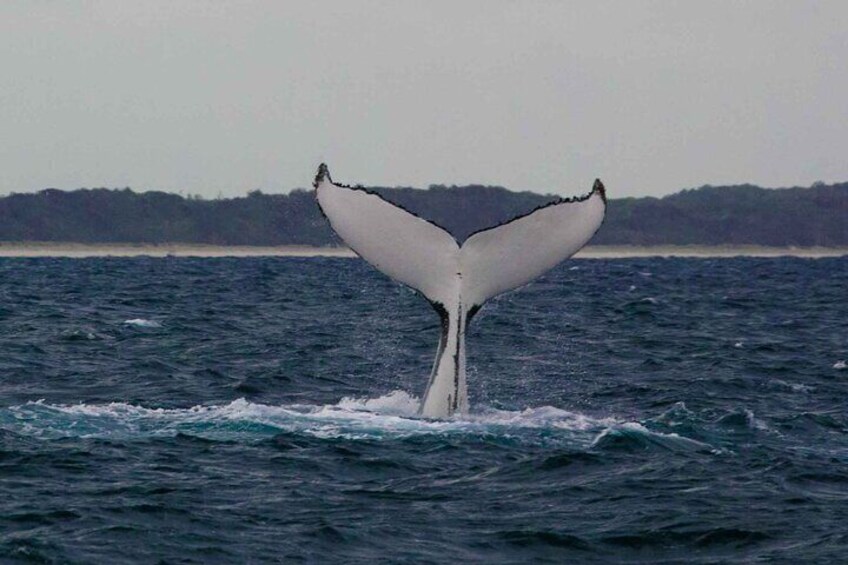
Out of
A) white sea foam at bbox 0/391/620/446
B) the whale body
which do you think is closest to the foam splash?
white sea foam at bbox 0/391/620/446

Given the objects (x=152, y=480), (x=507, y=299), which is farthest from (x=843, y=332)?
(x=152, y=480)

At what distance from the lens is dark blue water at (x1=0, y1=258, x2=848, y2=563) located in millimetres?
10109

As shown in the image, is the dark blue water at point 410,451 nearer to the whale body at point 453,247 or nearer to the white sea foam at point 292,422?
the white sea foam at point 292,422

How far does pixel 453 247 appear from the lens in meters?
12.4

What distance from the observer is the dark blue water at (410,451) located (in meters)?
10.1

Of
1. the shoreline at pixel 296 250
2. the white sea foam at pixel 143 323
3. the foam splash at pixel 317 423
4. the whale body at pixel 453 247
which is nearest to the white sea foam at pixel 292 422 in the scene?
the foam splash at pixel 317 423

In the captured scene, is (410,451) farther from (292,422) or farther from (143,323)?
(143,323)

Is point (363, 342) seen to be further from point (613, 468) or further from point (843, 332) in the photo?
point (613, 468)

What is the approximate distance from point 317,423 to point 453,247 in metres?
3.11

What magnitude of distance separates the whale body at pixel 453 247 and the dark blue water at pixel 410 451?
1143 mm

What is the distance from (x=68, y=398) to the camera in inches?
667

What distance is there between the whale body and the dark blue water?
3.75 ft

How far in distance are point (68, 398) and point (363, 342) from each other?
1028 cm

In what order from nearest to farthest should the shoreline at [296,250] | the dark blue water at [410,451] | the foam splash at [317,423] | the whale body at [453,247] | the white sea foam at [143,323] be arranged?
the dark blue water at [410,451] → the whale body at [453,247] → the foam splash at [317,423] → the white sea foam at [143,323] → the shoreline at [296,250]
